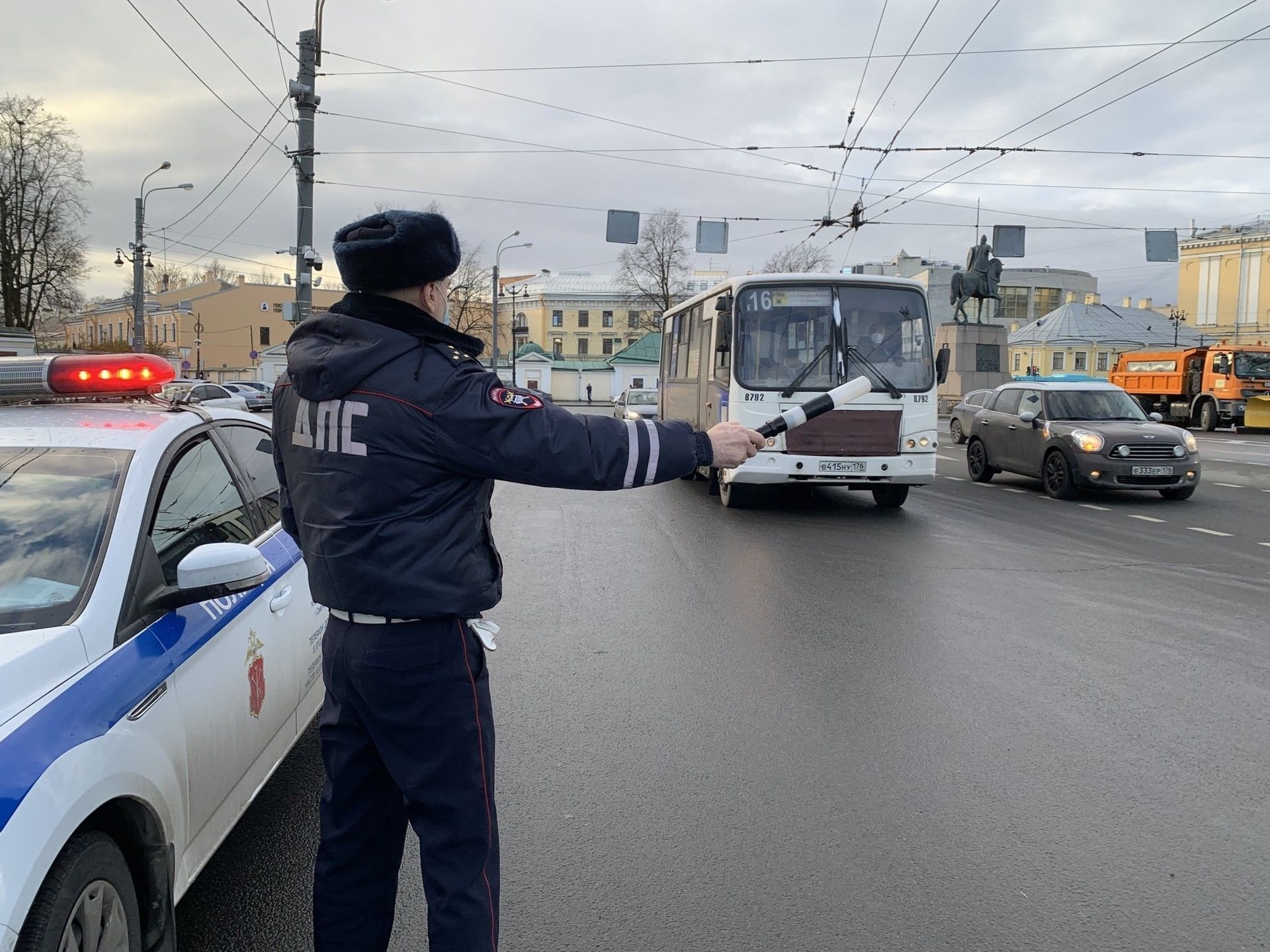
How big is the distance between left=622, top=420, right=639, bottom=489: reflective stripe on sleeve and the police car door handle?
5.85 ft

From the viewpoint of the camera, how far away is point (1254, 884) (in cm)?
321

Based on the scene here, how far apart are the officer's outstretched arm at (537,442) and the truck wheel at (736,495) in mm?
10331

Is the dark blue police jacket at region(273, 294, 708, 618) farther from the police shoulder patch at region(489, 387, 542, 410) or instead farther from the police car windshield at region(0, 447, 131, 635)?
the police car windshield at region(0, 447, 131, 635)

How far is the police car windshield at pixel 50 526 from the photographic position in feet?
8.17

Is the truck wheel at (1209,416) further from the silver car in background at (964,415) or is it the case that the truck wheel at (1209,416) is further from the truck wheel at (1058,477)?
the truck wheel at (1058,477)

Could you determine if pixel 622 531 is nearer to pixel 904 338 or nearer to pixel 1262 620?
pixel 904 338

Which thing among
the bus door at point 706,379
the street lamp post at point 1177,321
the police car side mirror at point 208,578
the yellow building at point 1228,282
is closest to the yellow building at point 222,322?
the street lamp post at point 1177,321

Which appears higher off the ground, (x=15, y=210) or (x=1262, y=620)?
(x=15, y=210)

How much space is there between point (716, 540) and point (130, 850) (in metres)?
8.19

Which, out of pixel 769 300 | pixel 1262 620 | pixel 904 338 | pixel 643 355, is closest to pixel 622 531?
pixel 769 300

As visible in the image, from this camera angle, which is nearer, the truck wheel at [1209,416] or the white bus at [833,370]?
the white bus at [833,370]

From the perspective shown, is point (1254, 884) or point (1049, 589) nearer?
point (1254, 884)

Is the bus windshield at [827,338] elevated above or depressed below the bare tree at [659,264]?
below

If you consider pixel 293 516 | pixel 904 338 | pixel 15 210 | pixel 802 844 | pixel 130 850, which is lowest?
pixel 802 844
